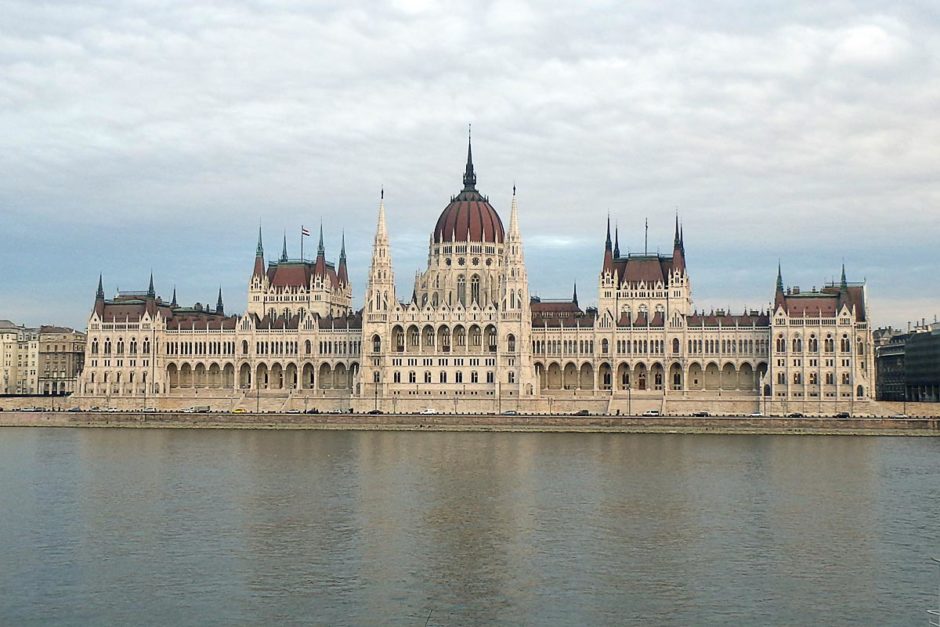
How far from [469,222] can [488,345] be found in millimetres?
19208

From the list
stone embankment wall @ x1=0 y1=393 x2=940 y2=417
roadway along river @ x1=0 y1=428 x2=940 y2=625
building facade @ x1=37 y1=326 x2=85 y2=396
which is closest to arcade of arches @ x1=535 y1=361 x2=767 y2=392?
stone embankment wall @ x1=0 y1=393 x2=940 y2=417

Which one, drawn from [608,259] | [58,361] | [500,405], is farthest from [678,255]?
[58,361]

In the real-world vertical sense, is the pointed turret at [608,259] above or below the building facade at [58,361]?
above

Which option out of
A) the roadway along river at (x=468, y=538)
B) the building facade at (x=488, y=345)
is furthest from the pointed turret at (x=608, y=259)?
the roadway along river at (x=468, y=538)

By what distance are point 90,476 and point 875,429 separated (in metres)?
63.4

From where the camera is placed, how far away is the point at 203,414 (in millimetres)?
113250

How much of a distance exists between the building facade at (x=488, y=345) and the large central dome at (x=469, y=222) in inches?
8.2

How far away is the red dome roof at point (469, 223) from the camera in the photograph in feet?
452

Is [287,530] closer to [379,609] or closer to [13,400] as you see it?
[379,609]

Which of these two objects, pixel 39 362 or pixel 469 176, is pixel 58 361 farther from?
pixel 469 176

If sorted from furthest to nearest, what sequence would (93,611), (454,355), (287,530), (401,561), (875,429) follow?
(454,355)
(875,429)
(287,530)
(401,561)
(93,611)

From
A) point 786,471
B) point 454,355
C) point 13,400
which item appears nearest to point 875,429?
point 786,471

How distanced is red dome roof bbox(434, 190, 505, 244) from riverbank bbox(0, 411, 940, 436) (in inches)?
1304

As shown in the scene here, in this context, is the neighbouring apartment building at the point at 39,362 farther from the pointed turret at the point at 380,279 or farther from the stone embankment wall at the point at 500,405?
the pointed turret at the point at 380,279
